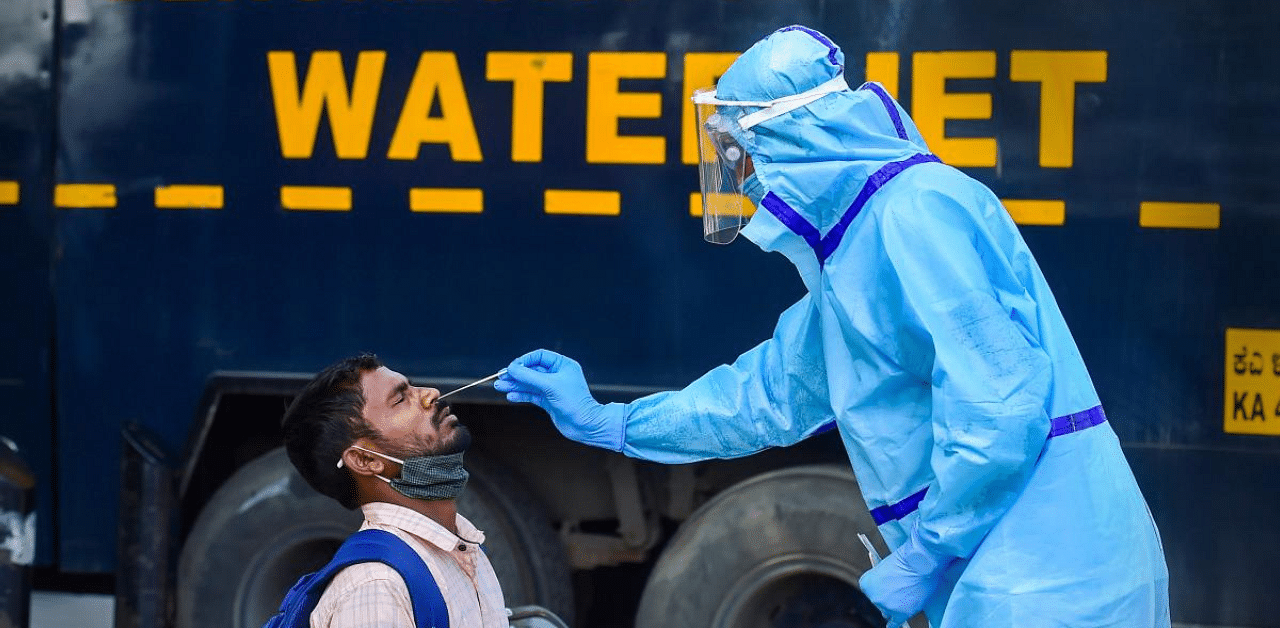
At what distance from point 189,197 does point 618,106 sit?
4.50 ft

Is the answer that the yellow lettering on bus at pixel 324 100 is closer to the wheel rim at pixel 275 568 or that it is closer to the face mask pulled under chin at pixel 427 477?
the wheel rim at pixel 275 568

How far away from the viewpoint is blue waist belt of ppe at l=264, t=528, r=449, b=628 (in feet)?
9.19

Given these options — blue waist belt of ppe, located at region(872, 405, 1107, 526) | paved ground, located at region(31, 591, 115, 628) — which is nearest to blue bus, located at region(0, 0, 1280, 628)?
paved ground, located at region(31, 591, 115, 628)

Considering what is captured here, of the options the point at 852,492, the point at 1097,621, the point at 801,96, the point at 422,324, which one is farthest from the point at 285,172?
the point at 1097,621

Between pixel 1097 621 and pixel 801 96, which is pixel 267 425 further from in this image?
pixel 1097 621

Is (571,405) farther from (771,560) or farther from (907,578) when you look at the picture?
(771,560)

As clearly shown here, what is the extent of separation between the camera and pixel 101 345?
201 inches

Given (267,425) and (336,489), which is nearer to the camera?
(336,489)

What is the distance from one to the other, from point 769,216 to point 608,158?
5.32 feet

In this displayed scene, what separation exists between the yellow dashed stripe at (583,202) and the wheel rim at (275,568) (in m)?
1.22

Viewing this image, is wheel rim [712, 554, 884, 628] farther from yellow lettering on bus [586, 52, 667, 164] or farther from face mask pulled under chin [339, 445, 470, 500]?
face mask pulled under chin [339, 445, 470, 500]

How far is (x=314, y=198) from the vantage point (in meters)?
4.95

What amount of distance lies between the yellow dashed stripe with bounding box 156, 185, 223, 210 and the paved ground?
153 cm

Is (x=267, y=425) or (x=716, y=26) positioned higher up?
(x=716, y=26)
